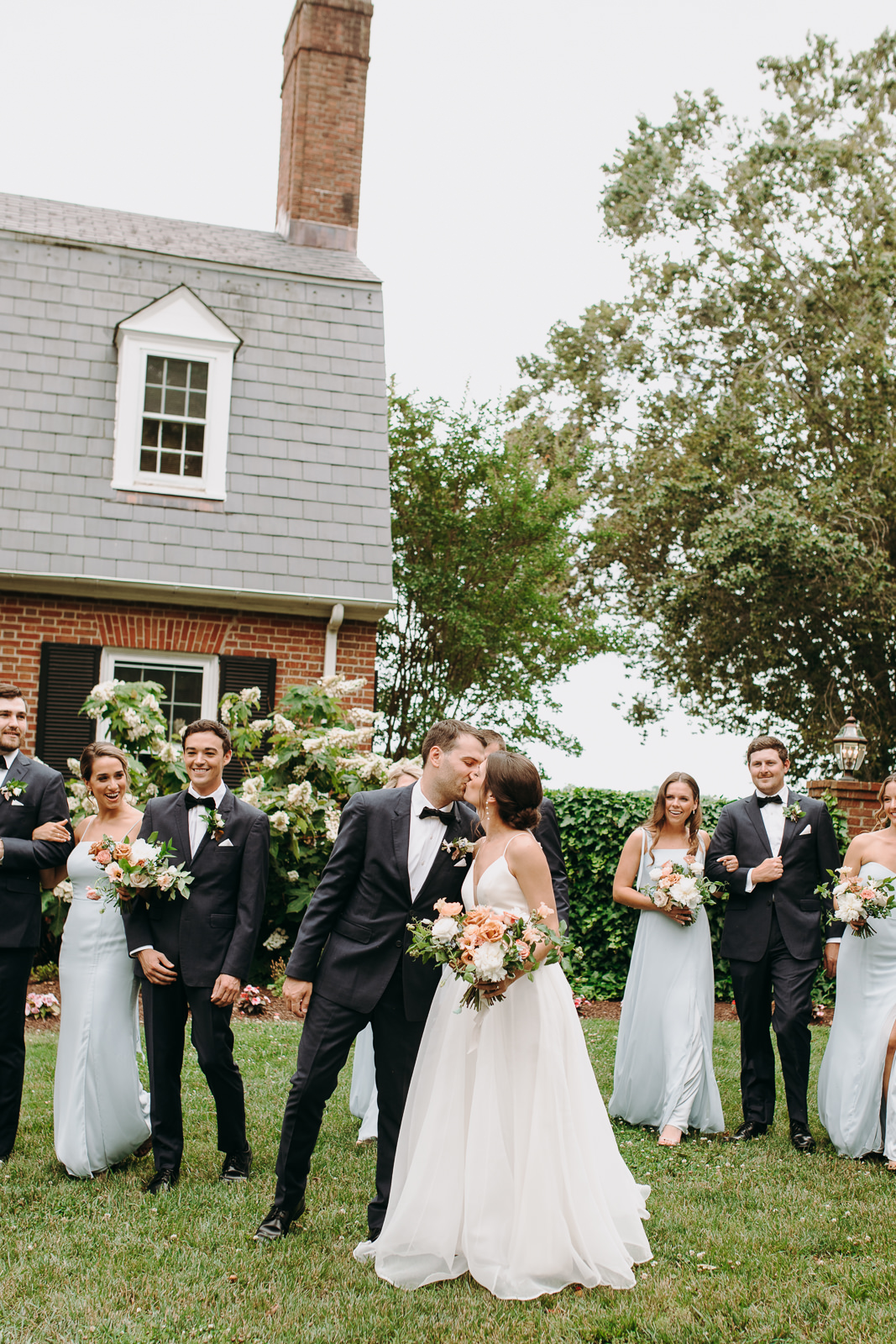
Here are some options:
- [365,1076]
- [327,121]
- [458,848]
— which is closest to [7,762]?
[365,1076]

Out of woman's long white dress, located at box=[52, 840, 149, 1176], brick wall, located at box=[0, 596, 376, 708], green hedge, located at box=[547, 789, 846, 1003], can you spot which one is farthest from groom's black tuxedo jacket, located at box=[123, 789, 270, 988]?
brick wall, located at box=[0, 596, 376, 708]

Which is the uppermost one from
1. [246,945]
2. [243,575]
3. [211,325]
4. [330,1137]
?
[211,325]

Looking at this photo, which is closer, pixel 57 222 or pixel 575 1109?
pixel 575 1109

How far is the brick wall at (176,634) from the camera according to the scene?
13023 millimetres

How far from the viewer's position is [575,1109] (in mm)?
4820

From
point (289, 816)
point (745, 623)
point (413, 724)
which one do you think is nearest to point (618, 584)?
point (745, 623)

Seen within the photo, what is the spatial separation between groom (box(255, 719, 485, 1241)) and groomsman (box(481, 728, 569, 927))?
0.99m

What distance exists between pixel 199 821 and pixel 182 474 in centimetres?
861

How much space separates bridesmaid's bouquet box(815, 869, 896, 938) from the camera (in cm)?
662

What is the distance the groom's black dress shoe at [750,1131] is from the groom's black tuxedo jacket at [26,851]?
402cm

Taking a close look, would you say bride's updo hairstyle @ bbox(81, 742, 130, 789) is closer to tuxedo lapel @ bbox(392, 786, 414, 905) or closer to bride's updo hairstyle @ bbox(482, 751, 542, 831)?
tuxedo lapel @ bbox(392, 786, 414, 905)

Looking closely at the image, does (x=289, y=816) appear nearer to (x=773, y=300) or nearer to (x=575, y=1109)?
(x=575, y=1109)

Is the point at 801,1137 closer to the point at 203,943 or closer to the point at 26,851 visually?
the point at 203,943

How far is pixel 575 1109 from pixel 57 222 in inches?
583
